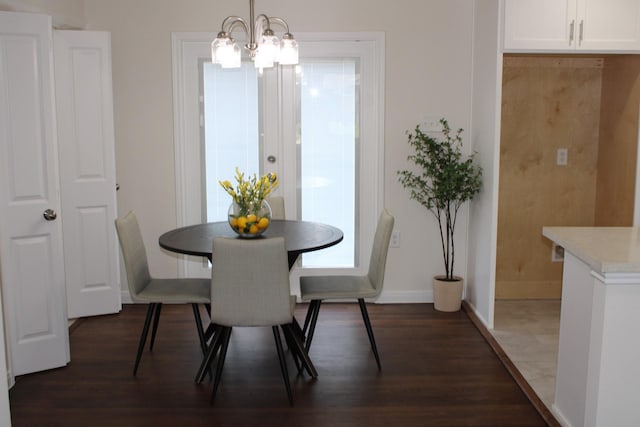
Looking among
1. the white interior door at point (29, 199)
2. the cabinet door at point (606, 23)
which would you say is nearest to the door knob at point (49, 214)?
the white interior door at point (29, 199)

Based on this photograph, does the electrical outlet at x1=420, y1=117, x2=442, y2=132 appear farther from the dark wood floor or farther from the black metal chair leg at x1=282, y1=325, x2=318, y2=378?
the black metal chair leg at x1=282, y1=325, x2=318, y2=378

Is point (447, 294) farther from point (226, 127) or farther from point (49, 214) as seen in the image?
point (49, 214)

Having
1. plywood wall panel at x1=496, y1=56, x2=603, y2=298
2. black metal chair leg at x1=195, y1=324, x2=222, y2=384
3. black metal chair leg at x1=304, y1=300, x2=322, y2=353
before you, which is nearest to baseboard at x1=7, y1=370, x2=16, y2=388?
black metal chair leg at x1=195, y1=324, x2=222, y2=384

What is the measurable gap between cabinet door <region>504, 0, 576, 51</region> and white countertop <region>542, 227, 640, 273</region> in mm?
1467

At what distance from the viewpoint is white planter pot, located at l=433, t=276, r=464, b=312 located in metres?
4.65

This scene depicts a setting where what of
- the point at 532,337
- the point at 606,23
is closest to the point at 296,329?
the point at 532,337

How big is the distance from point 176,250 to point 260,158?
5.39 feet

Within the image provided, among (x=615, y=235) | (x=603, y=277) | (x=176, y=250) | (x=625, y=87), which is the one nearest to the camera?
(x=603, y=277)

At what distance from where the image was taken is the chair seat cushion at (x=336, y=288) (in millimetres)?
3574

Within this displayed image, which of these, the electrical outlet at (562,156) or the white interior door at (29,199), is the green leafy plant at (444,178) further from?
the white interior door at (29,199)

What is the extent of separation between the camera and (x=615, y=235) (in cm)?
293

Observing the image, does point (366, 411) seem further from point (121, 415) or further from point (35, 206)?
point (35, 206)

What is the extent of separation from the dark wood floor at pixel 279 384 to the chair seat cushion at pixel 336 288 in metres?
0.43

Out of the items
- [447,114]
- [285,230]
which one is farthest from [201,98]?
[447,114]
